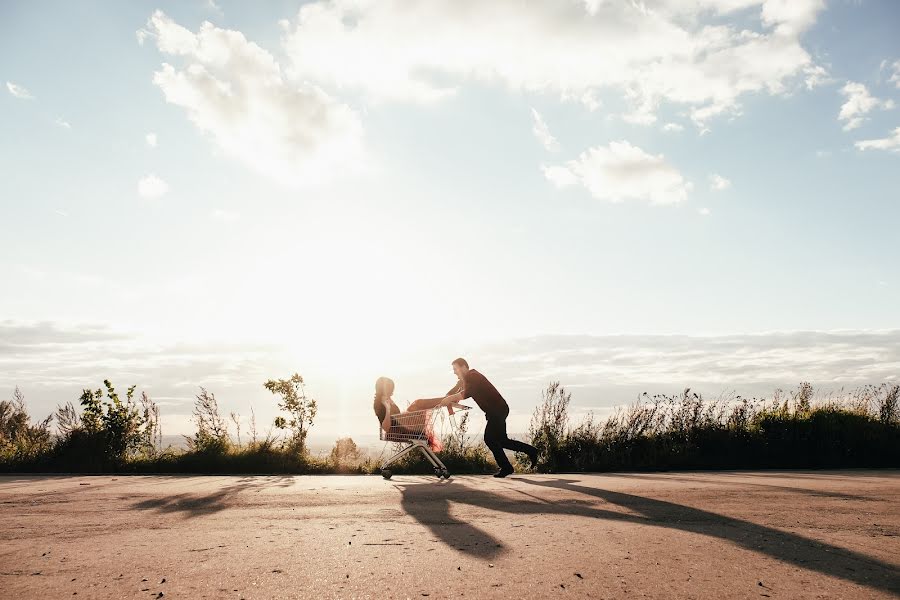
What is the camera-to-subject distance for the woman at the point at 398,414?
10.5 meters

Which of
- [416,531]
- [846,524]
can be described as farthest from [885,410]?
[416,531]

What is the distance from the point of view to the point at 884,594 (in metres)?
3.91

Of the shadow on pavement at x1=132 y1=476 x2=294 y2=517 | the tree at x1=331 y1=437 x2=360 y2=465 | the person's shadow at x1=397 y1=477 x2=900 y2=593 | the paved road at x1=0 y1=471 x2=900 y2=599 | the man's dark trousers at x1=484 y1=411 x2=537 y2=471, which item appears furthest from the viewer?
the tree at x1=331 y1=437 x2=360 y2=465

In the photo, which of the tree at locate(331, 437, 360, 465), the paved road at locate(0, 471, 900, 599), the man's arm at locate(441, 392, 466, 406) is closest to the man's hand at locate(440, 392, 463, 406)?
the man's arm at locate(441, 392, 466, 406)

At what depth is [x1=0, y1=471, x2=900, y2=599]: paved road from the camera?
4074 mm

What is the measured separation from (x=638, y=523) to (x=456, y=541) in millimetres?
1843

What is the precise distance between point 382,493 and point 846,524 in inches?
196

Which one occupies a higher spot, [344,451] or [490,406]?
[490,406]

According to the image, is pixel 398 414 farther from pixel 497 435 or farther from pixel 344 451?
pixel 344 451

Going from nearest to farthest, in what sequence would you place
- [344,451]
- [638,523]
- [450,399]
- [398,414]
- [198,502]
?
[638,523], [198,502], [450,399], [398,414], [344,451]

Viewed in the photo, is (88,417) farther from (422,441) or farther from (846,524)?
(846,524)

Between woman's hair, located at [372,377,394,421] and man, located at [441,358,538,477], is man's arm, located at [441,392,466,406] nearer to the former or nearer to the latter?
man, located at [441,358,538,477]

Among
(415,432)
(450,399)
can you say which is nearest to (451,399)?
(450,399)

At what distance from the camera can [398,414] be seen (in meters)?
10.7
